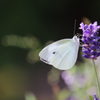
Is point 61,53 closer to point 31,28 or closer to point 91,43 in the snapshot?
Answer: point 91,43

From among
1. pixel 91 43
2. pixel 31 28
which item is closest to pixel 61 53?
pixel 91 43

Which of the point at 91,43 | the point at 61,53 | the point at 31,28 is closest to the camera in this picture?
the point at 91,43

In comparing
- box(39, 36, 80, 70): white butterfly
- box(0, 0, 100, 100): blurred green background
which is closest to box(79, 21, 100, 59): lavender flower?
box(39, 36, 80, 70): white butterfly

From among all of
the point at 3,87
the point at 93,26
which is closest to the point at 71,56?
the point at 93,26

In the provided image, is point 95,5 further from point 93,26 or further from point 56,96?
point 93,26

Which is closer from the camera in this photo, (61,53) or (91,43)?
(91,43)

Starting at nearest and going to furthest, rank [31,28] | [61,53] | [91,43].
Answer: [91,43] < [61,53] < [31,28]

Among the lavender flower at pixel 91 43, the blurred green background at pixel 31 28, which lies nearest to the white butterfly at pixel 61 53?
the lavender flower at pixel 91 43

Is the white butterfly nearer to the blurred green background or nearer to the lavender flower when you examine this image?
the lavender flower

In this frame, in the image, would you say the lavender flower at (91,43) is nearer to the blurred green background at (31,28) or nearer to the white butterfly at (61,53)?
the white butterfly at (61,53)

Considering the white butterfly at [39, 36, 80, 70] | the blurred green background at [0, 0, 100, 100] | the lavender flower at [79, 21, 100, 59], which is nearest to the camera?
the lavender flower at [79, 21, 100, 59]
